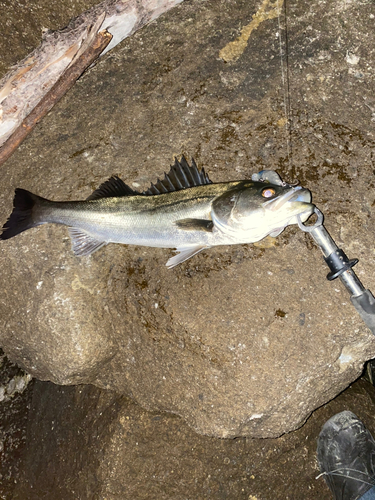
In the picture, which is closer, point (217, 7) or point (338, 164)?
point (338, 164)

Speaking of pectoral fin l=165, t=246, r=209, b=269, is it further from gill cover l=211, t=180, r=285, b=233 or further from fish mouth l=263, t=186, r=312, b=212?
fish mouth l=263, t=186, r=312, b=212

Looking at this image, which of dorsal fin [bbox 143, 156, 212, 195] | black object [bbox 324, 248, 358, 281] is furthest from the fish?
black object [bbox 324, 248, 358, 281]

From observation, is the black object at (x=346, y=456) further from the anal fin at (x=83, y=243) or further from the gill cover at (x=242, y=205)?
the anal fin at (x=83, y=243)

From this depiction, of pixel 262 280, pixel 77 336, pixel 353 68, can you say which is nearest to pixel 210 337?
pixel 262 280

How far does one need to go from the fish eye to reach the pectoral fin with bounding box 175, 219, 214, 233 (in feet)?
1.63

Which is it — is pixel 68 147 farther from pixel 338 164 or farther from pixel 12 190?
pixel 338 164

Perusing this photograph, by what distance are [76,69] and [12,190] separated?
4.73ft

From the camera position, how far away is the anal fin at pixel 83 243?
11.6 feet

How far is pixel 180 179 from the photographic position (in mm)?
3359

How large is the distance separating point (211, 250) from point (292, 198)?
91 cm

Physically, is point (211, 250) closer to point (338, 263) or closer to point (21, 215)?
point (338, 263)

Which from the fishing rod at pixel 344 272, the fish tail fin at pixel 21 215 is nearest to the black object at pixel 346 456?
the fishing rod at pixel 344 272

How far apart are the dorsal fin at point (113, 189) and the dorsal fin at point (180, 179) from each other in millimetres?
208

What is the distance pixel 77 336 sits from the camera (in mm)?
3545
